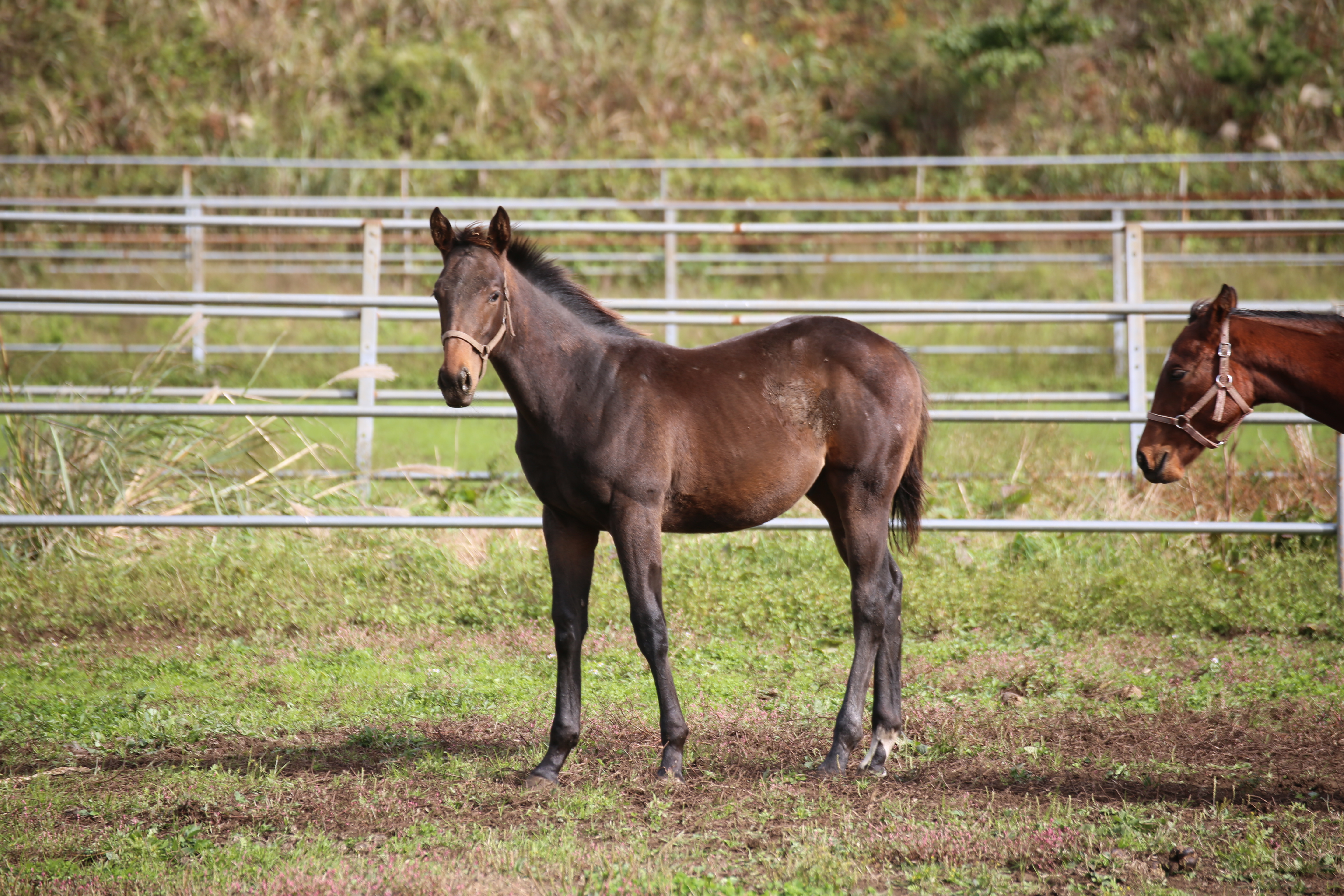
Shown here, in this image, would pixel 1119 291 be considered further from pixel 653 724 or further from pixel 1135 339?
pixel 653 724

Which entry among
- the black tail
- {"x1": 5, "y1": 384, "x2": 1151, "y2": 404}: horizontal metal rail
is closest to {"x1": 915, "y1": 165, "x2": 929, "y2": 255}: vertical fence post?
{"x1": 5, "y1": 384, "x2": 1151, "y2": 404}: horizontal metal rail

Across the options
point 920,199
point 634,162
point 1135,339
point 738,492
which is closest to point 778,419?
point 738,492

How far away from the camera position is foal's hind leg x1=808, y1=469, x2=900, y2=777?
4266mm

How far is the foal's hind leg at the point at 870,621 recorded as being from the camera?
4.27 meters

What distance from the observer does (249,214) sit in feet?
45.3

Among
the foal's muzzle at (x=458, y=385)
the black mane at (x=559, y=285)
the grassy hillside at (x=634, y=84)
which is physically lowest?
the foal's muzzle at (x=458, y=385)

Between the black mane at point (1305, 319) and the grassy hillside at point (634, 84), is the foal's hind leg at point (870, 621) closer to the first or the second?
the black mane at point (1305, 319)

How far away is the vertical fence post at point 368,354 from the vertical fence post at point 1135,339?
4.48 m

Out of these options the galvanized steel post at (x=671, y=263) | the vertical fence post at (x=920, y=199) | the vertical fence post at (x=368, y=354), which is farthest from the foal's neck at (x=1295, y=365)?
the vertical fence post at (x=920, y=199)

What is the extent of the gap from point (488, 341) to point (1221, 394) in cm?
266

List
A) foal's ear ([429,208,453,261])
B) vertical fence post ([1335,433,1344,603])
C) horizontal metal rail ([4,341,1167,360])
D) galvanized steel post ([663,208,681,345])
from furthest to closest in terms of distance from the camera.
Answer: galvanized steel post ([663,208,681,345]) < horizontal metal rail ([4,341,1167,360]) < vertical fence post ([1335,433,1344,603]) < foal's ear ([429,208,453,261])

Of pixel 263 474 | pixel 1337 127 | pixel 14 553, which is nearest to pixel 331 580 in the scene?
pixel 263 474

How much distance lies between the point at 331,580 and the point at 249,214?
9088 millimetres

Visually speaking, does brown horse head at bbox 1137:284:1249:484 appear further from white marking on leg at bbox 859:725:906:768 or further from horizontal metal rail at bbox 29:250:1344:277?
horizontal metal rail at bbox 29:250:1344:277
